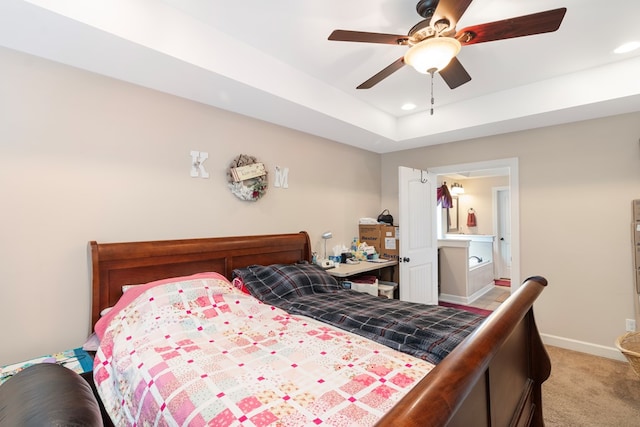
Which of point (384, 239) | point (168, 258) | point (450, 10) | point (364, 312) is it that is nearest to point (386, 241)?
point (384, 239)

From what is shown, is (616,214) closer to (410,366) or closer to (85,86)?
(410,366)

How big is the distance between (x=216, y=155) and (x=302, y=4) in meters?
1.45

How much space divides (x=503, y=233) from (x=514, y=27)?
641cm

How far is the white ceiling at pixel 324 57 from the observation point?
70.7 inches

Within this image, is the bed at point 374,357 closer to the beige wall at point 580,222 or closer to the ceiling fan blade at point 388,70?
the ceiling fan blade at point 388,70

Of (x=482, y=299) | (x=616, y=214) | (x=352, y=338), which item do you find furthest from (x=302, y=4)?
(x=482, y=299)

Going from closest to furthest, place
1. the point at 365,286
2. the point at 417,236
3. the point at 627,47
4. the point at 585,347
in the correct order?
the point at 627,47 → the point at 585,347 → the point at 365,286 → the point at 417,236

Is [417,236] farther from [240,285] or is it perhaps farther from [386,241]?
[240,285]

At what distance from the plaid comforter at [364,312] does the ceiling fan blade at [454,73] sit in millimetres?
→ 1614

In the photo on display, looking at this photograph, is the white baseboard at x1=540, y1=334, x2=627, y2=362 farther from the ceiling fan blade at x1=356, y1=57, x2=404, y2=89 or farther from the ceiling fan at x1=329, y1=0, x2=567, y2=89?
the ceiling fan blade at x1=356, y1=57, x2=404, y2=89

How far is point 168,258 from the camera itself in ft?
7.91

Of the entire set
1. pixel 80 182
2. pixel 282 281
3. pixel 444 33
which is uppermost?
pixel 444 33

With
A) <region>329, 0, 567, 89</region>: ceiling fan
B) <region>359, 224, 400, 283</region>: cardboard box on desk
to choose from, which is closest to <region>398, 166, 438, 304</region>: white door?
<region>359, 224, 400, 283</region>: cardboard box on desk

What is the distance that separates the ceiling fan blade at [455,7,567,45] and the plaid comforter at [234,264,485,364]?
1643mm
